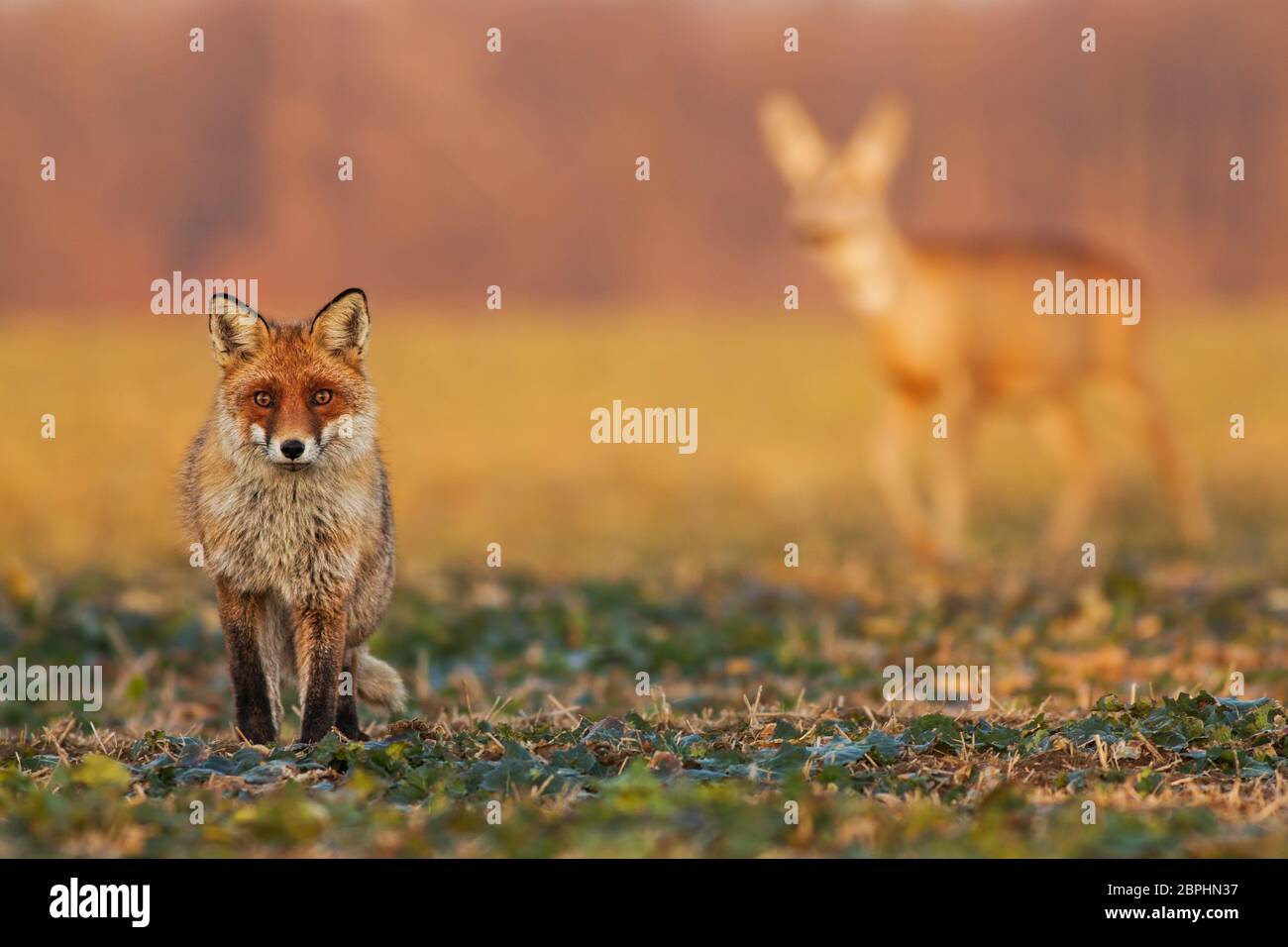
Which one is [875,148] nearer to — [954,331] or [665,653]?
[954,331]

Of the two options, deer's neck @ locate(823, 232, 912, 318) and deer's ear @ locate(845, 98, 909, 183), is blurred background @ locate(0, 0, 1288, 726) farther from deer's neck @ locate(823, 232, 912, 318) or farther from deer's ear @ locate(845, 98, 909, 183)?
deer's ear @ locate(845, 98, 909, 183)

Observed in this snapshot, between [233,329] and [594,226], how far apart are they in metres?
40.6

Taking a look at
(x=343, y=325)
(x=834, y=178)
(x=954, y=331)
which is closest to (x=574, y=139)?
(x=834, y=178)

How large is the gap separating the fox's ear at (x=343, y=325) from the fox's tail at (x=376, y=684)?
1.36 meters

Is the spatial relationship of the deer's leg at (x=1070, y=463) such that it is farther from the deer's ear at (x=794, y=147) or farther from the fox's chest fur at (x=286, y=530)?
the fox's chest fur at (x=286, y=530)

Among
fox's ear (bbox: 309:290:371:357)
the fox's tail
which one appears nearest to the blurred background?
the fox's tail

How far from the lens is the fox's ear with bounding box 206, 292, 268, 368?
582 cm

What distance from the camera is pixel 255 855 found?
4.50m

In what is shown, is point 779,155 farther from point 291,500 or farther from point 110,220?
point 110,220

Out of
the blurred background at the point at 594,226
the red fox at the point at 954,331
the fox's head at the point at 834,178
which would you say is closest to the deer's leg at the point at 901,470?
the red fox at the point at 954,331

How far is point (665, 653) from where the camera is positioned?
9359mm

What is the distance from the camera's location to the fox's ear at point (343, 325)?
589cm
